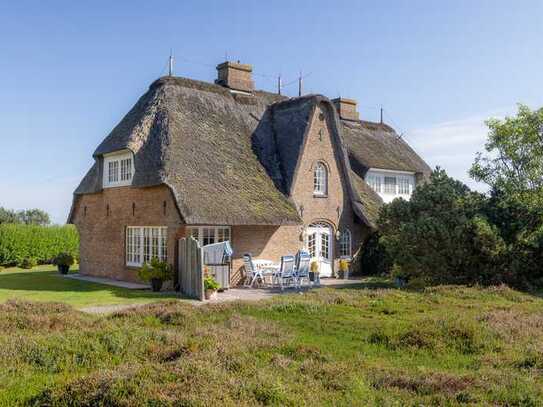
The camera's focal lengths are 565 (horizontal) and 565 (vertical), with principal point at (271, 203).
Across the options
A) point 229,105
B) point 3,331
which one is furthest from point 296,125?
point 3,331

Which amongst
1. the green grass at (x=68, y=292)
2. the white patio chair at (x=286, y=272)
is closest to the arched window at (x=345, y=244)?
the white patio chair at (x=286, y=272)

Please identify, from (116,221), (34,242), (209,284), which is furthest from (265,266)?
(34,242)

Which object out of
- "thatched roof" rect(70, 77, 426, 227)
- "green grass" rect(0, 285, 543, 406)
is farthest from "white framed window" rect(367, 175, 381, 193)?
"green grass" rect(0, 285, 543, 406)

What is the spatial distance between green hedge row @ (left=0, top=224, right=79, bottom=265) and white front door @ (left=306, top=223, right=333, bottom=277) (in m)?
17.1

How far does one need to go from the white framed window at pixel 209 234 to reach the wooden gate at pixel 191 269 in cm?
103

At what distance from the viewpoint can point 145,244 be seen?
21516 mm

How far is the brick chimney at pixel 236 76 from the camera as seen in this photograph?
26.8 meters

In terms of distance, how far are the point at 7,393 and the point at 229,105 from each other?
774 inches

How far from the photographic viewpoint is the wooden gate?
17156 mm

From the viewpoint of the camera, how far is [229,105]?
25.1m

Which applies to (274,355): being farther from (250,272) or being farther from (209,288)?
(250,272)

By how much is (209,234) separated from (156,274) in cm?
266

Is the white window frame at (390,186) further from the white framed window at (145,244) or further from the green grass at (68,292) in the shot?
the green grass at (68,292)

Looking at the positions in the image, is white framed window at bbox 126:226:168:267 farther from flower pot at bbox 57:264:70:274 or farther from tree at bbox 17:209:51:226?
tree at bbox 17:209:51:226
